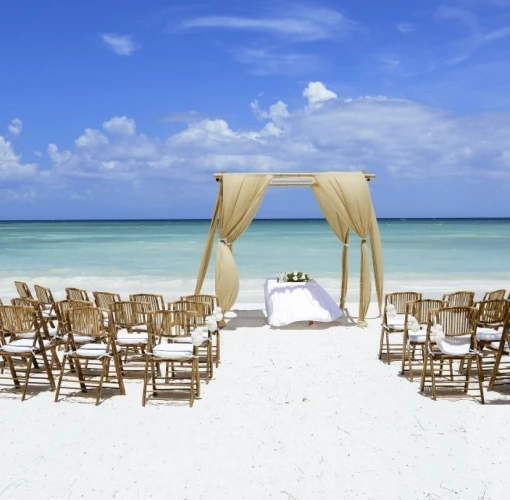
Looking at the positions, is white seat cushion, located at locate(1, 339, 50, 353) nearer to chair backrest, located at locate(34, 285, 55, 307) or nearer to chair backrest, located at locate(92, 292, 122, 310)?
chair backrest, located at locate(92, 292, 122, 310)

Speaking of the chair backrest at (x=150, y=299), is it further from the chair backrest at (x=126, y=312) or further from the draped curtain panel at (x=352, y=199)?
the draped curtain panel at (x=352, y=199)

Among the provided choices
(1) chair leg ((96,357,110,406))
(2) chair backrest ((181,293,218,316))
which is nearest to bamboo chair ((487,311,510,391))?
(2) chair backrest ((181,293,218,316))

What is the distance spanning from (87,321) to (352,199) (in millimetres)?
5170

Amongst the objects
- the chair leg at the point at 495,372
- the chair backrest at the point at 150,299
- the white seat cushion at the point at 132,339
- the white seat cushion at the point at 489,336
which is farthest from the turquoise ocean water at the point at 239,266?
the chair leg at the point at 495,372

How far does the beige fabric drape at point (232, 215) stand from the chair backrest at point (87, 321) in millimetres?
3709

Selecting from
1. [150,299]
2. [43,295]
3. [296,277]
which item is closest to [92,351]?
[150,299]

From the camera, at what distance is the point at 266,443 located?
4.31m

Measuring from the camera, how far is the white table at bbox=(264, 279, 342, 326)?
878 cm

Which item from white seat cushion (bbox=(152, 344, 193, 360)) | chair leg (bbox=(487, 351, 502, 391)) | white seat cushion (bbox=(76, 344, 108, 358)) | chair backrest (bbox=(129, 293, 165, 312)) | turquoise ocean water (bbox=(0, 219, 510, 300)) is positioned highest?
chair backrest (bbox=(129, 293, 165, 312))

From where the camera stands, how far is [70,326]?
5.60 metres

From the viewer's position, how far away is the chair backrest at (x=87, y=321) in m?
5.29

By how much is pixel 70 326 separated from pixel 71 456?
174cm

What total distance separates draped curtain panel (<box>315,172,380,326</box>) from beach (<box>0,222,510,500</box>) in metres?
2.68

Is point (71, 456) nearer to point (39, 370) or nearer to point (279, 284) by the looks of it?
point (39, 370)
